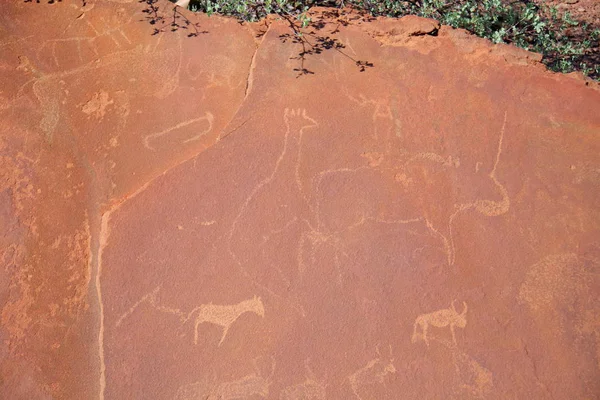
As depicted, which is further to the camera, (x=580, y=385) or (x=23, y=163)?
(x=23, y=163)

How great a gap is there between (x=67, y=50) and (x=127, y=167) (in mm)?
827

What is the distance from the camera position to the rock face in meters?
2.19

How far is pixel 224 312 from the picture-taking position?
2.26 metres

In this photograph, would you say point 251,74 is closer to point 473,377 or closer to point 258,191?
point 258,191

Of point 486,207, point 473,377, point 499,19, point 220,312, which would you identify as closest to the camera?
point 473,377

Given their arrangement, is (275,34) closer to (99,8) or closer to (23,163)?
(99,8)

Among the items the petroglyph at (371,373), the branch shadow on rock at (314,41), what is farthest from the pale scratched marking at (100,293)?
the branch shadow on rock at (314,41)

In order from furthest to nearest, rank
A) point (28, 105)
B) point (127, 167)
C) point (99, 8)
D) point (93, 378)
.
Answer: point (99, 8) → point (28, 105) → point (127, 167) → point (93, 378)

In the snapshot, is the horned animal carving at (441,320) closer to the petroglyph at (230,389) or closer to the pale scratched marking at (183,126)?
the petroglyph at (230,389)

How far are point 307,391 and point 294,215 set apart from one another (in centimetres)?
74

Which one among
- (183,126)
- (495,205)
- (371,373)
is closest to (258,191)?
(183,126)

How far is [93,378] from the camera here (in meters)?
2.24

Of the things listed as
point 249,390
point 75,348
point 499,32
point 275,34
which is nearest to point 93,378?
point 75,348

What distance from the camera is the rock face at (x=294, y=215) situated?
86.2 inches
